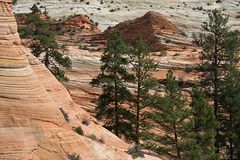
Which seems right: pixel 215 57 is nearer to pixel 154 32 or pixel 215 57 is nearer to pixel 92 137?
pixel 92 137

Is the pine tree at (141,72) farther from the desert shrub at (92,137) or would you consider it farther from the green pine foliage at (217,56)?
the desert shrub at (92,137)

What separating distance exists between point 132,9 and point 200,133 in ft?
221

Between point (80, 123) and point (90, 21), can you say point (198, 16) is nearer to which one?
point (90, 21)

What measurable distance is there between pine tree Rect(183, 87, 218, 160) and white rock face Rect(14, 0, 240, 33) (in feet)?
174

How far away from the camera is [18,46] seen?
24.8 m

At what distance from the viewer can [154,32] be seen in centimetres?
7881

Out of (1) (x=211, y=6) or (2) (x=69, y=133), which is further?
(1) (x=211, y=6)

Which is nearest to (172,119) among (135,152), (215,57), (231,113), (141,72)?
(135,152)

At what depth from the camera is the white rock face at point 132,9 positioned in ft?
322

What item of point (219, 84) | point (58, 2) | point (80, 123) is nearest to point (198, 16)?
point (58, 2)

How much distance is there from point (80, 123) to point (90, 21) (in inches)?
2556

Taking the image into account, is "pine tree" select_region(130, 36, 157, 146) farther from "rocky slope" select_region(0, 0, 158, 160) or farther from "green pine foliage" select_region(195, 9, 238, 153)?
"rocky slope" select_region(0, 0, 158, 160)

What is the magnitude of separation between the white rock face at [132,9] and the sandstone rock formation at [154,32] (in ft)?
35.7

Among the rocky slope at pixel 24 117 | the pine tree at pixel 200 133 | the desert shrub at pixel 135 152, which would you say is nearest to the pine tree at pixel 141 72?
the pine tree at pixel 200 133
